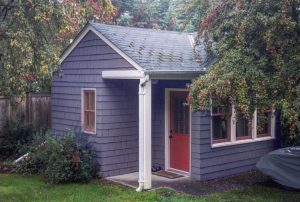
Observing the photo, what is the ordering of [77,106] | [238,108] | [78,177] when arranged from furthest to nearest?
1. [77,106]
2. [78,177]
3. [238,108]

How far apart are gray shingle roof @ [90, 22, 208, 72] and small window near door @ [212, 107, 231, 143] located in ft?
4.59

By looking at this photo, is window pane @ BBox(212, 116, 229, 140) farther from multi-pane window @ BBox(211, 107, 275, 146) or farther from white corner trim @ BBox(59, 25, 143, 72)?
white corner trim @ BBox(59, 25, 143, 72)

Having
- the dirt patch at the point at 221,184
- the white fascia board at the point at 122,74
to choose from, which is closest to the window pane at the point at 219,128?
the dirt patch at the point at 221,184

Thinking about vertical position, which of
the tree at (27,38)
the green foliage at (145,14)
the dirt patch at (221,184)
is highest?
the green foliage at (145,14)

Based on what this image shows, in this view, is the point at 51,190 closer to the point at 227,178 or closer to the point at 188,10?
the point at 227,178

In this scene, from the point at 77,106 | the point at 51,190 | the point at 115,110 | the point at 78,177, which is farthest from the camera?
the point at 77,106

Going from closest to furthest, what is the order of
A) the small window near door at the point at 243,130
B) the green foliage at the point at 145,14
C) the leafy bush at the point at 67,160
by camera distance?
the leafy bush at the point at 67,160 < the small window near door at the point at 243,130 < the green foliage at the point at 145,14

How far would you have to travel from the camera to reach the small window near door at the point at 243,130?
12688mm

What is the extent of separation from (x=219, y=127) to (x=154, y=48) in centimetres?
279

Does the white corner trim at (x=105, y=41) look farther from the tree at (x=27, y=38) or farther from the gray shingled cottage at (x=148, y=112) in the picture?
the tree at (x=27, y=38)

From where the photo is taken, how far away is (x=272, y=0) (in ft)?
28.0

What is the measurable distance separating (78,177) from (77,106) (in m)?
2.43

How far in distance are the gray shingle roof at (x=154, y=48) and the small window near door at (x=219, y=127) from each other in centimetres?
140

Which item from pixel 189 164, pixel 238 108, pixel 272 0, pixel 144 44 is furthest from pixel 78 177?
pixel 272 0
